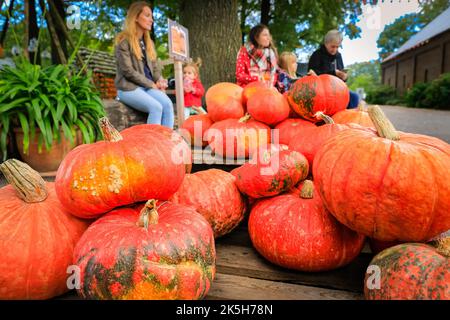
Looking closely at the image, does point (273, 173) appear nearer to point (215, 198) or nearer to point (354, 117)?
point (215, 198)

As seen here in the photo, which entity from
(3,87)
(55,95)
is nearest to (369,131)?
(55,95)

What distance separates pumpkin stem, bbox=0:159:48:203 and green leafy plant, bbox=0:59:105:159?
4.81ft

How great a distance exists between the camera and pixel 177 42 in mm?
3477

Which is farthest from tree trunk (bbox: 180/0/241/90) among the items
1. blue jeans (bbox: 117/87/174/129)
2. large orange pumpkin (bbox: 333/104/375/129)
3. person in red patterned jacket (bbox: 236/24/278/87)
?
large orange pumpkin (bbox: 333/104/375/129)

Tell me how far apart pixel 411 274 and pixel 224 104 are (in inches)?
74.3

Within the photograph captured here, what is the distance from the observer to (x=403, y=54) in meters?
30.4

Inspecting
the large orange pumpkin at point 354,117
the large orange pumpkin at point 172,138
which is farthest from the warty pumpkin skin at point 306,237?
the large orange pumpkin at point 354,117

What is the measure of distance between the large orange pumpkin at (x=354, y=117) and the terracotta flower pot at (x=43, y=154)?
2.05 meters

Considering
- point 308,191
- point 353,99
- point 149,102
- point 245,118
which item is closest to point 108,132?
point 308,191

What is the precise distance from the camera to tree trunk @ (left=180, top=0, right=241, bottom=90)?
207 inches

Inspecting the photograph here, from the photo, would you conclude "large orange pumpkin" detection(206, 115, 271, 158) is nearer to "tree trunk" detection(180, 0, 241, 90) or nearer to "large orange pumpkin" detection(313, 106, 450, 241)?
"large orange pumpkin" detection(313, 106, 450, 241)
